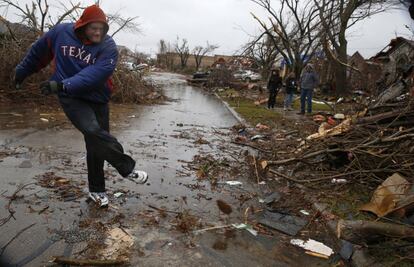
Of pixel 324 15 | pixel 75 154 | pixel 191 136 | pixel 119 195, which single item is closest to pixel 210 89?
pixel 324 15

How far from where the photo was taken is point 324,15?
23.9 m

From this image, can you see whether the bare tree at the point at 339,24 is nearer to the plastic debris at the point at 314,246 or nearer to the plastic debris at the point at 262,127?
the plastic debris at the point at 262,127

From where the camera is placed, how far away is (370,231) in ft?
11.2

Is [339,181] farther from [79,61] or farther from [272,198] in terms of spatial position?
[79,61]

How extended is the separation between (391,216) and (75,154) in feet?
15.7

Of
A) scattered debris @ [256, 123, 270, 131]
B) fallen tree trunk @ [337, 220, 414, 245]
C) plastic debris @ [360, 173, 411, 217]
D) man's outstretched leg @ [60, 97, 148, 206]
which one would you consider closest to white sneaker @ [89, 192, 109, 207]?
man's outstretched leg @ [60, 97, 148, 206]

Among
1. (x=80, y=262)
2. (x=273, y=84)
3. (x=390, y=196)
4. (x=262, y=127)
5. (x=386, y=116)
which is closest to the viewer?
(x=80, y=262)

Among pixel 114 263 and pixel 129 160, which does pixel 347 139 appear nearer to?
pixel 129 160

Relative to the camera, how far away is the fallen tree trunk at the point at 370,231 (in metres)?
3.38

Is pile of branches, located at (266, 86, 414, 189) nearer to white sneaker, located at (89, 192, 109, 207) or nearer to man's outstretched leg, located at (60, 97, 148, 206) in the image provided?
man's outstretched leg, located at (60, 97, 148, 206)

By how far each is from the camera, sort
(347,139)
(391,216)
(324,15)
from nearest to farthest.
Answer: (391,216)
(347,139)
(324,15)

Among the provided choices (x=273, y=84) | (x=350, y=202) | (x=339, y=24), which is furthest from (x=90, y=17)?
(x=339, y=24)

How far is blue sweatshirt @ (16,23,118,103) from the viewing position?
151 inches

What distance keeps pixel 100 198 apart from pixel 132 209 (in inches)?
13.8
